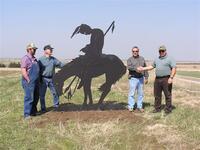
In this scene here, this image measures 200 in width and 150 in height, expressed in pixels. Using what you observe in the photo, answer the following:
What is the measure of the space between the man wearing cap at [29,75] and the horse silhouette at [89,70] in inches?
44.2

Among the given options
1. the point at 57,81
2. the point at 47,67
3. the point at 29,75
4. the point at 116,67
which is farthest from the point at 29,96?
the point at 116,67

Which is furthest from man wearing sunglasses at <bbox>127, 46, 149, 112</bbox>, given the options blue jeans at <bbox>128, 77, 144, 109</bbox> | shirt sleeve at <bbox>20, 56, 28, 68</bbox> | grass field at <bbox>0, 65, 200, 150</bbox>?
shirt sleeve at <bbox>20, 56, 28, 68</bbox>

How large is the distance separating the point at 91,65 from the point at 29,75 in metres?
1.91

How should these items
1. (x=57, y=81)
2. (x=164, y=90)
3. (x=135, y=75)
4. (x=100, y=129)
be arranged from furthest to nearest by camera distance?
1. (x=57, y=81)
2. (x=135, y=75)
3. (x=164, y=90)
4. (x=100, y=129)

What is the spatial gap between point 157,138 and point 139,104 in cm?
385

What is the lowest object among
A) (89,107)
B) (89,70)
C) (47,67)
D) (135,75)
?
(89,107)

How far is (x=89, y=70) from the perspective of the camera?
13.1 meters

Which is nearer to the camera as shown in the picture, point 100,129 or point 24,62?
point 100,129

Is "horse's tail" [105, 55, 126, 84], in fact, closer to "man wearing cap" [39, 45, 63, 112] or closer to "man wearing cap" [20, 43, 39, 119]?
"man wearing cap" [39, 45, 63, 112]

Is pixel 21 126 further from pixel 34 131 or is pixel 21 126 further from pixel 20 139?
pixel 20 139

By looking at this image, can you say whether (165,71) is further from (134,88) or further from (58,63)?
(58,63)

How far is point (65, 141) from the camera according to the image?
349 inches

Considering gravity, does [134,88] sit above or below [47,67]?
below

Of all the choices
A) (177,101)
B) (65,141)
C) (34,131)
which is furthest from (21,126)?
(177,101)
